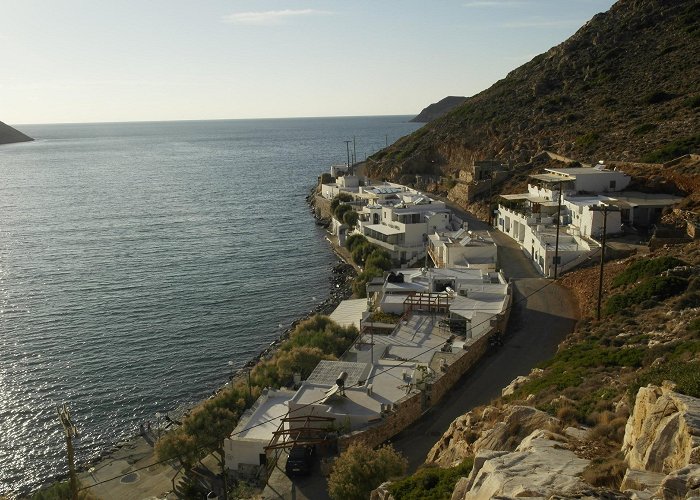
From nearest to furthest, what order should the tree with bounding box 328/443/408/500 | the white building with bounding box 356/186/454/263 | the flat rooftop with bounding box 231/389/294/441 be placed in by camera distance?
the tree with bounding box 328/443/408/500
the flat rooftop with bounding box 231/389/294/441
the white building with bounding box 356/186/454/263

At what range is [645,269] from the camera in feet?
87.8

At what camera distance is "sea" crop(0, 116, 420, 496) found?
27453 millimetres

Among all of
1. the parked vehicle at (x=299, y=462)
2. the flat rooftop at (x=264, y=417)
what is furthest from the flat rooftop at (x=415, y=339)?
the parked vehicle at (x=299, y=462)

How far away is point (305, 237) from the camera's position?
6081 centimetres

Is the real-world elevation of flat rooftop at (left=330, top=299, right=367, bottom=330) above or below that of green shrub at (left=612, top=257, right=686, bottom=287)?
below

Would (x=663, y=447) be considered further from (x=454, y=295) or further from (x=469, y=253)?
(x=469, y=253)

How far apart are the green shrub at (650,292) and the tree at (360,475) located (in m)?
13.8

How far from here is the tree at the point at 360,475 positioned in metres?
14.1

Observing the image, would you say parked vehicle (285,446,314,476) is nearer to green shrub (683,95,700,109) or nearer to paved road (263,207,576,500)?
paved road (263,207,576,500)

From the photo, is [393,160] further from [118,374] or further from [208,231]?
[118,374]

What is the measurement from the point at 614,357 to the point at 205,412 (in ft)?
45.8

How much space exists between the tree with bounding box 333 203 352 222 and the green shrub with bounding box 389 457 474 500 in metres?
47.4

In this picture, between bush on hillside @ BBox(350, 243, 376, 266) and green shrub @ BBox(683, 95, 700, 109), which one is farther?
green shrub @ BBox(683, 95, 700, 109)

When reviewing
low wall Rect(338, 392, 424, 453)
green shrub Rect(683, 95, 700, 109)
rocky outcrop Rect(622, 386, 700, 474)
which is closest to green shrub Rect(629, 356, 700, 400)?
rocky outcrop Rect(622, 386, 700, 474)
